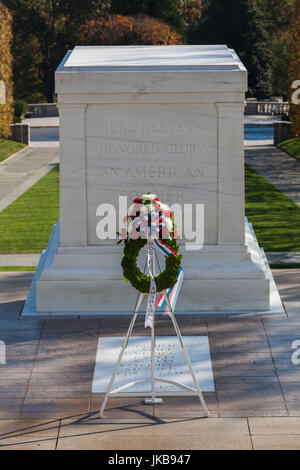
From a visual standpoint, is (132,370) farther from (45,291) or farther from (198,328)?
(45,291)

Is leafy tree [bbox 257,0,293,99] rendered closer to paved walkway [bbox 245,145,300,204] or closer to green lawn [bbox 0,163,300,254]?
paved walkway [bbox 245,145,300,204]

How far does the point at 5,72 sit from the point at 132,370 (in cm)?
2472

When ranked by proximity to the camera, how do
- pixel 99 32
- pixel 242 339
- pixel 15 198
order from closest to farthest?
1. pixel 242 339
2. pixel 15 198
3. pixel 99 32

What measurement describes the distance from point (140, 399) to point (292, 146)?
75.5 feet

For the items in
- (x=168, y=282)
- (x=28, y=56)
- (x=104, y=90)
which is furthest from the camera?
(x=28, y=56)

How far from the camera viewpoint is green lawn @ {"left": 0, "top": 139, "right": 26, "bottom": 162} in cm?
2914

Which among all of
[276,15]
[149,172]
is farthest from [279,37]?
[149,172]

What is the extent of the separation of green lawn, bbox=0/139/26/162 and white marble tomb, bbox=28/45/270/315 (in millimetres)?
18499

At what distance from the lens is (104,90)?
9672 mm

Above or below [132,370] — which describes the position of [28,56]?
above

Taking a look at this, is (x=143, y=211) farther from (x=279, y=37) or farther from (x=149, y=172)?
(x=279, y=37)

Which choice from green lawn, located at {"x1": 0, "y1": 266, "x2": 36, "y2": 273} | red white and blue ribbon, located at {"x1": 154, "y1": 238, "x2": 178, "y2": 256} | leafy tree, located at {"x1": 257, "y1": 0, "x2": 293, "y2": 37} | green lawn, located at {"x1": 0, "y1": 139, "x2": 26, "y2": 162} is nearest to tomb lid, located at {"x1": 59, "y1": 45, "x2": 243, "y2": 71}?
red white and blue ribbon, located at {"x1": 154, "y1": 238, "x2": 178, "y2": 256}

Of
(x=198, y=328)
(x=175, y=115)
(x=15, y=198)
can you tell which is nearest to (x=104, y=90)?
(x=175, y=115)

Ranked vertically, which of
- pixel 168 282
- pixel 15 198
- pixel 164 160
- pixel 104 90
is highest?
pixel 104 90
